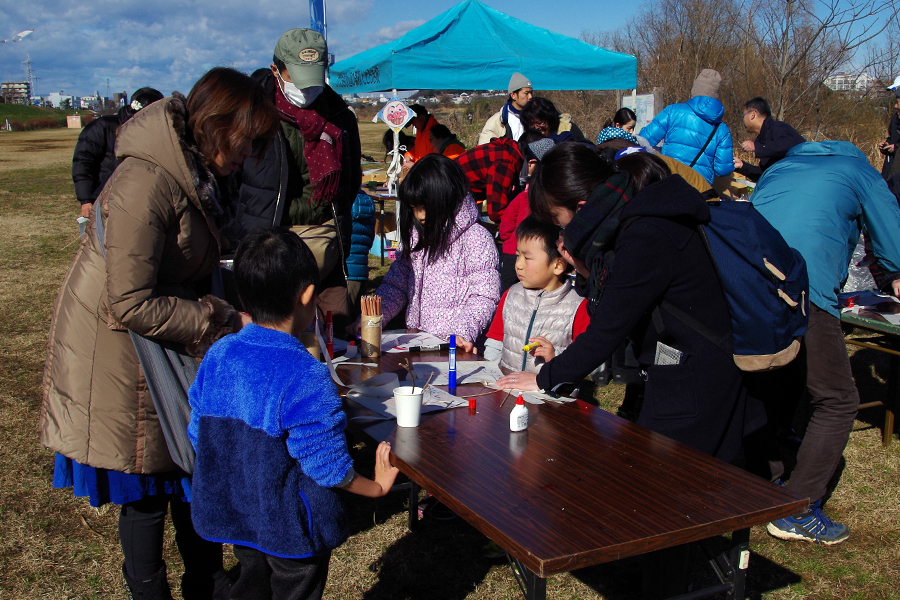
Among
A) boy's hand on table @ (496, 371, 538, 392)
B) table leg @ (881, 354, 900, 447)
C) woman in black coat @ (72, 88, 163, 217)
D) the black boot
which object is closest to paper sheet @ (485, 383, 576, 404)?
boy's hand on table @ (496, 371, 538, 392)

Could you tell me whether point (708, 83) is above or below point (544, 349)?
above

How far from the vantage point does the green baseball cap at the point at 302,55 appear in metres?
3.32

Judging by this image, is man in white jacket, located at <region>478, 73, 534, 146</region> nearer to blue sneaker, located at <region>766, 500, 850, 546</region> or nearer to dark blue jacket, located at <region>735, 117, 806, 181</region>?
dark blue jacket, located at <region>735, 117, 806, 181</region>

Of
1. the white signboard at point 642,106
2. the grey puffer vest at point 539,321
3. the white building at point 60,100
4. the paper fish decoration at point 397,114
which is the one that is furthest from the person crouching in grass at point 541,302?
the white building at point 60,100

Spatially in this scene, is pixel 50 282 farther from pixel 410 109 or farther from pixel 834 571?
pixel 834 571

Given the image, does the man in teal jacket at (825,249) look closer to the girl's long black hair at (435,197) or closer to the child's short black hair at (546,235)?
the child's short black hair at (546,235)

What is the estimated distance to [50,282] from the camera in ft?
25.8

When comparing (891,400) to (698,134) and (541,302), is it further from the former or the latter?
(698,134)

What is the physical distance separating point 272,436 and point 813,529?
→ 260 cm

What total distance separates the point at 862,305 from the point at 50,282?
8.17m

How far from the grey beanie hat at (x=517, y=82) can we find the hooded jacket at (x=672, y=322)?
5227 millimetres

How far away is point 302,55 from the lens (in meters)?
3.32

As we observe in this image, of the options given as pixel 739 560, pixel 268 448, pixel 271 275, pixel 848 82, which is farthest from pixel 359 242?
pixel 848 82

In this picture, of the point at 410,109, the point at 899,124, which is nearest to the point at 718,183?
the point at 899,124
